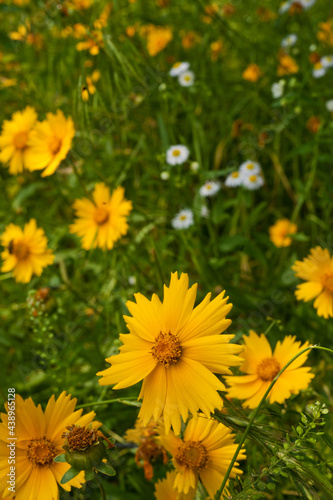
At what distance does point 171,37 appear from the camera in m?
2.15

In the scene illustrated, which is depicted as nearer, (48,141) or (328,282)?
(328,282)

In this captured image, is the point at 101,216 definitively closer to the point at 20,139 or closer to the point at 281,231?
the point at 20,139

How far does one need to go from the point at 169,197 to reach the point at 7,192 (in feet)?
2.63

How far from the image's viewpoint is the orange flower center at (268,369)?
3.23 feet

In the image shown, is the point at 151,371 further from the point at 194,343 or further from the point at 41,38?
the point at 41,38

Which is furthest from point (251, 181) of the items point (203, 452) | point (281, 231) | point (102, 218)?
point (203, 452)

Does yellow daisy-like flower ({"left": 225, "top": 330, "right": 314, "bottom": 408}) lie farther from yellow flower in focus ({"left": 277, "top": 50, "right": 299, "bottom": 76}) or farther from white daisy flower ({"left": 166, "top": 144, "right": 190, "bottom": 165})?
yellow flower in focus ({"left": 277, "top": 50, "right": 299, "bottom": 76})

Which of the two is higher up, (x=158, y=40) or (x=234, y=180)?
(x=158, y=40)

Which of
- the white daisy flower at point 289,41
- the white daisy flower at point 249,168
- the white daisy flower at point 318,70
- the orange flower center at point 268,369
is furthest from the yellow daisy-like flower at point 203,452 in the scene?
the white daisy flower at point 289,41

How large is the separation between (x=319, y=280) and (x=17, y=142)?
998 mm

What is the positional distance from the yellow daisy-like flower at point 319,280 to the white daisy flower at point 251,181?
0.52m

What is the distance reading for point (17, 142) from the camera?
5.21 ft

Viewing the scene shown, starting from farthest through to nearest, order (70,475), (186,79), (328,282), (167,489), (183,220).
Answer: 1. (186,79)
2. (183,220)
3. (328,282)
4. (167,489)
5. (70,475)

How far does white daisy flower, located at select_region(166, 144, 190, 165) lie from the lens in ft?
5.23
